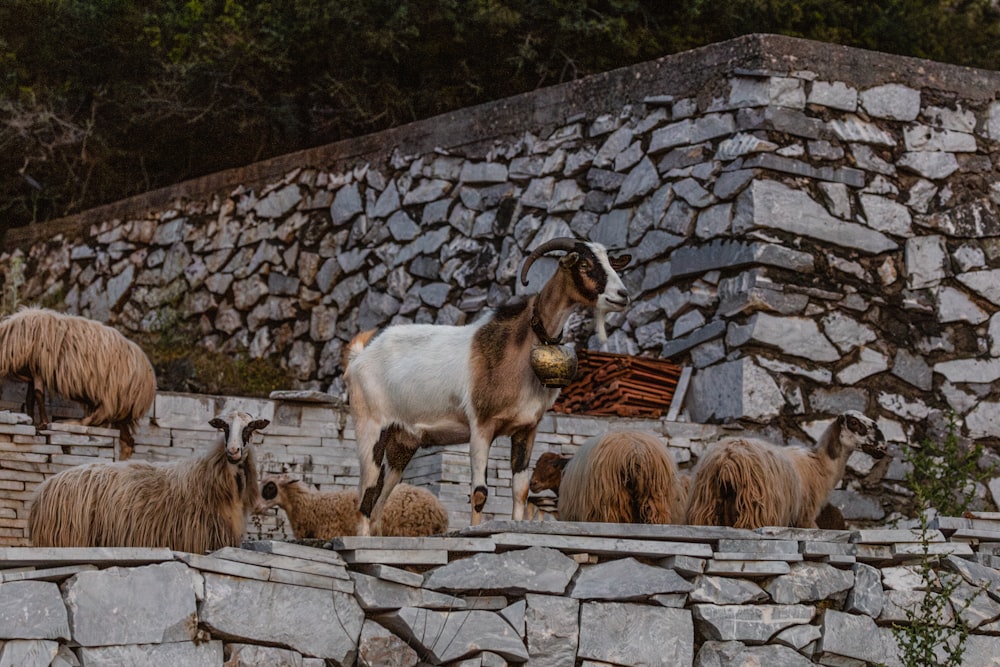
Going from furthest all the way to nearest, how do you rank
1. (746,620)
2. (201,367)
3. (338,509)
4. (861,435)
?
(201,367), (338,509), (861,435), (746,620)

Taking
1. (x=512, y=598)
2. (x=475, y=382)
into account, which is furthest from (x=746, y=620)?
(x=475, y=382)

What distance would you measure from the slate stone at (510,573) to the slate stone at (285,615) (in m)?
0.48

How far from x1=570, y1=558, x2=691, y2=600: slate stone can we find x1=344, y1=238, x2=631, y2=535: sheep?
489mm

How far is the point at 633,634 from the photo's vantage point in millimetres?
8148

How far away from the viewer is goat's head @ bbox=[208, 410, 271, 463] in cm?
848

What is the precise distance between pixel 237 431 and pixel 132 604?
1.65 m

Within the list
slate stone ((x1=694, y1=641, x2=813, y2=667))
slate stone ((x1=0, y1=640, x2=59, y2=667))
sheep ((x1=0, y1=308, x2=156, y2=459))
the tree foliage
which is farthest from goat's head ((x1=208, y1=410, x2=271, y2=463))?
the tree foliage

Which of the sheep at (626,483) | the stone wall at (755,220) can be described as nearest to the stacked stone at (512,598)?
the sheep at (626,483)

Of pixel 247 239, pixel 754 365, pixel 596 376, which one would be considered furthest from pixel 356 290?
pixel 754 365

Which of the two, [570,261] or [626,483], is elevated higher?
[570,261]

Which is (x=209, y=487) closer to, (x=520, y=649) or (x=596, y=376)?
(x=520, y=649)

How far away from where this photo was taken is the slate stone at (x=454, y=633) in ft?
25.5

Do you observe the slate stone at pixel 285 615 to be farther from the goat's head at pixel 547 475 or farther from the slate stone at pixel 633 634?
the goat's head at pixel 547 475

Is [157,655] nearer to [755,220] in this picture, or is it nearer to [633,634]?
[633,634]
